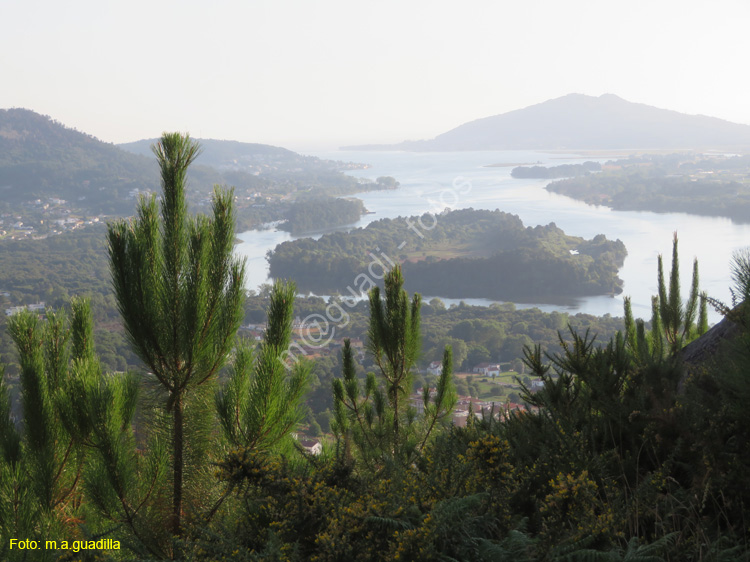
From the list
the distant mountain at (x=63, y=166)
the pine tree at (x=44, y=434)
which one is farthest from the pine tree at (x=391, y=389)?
Result: the distant mountain at (x=63, y=166)

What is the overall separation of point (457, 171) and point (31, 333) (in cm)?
4648

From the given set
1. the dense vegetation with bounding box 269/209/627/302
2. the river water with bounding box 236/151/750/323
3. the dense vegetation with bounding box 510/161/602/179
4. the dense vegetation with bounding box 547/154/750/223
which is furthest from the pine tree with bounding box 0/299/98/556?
the dense vegetation with bounding box 510/161/602/179

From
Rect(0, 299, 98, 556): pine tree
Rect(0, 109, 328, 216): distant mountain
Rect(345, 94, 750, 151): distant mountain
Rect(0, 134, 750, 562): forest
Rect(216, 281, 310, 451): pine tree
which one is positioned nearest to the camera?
Rect(0, 134, 750, 562): forest

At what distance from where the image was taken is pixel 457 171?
47.8 m

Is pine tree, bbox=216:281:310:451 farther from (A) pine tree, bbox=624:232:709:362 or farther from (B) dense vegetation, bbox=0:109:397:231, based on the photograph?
(B) dense vegetation, bbox=0:109:397:231

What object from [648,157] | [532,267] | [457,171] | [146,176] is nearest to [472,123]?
[457,171]

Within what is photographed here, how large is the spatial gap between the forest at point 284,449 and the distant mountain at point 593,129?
48.8 meters

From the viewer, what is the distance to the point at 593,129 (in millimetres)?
53375

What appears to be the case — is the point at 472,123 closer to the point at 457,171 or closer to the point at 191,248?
the point at 457,171

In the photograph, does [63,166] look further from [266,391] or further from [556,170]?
[266,391]

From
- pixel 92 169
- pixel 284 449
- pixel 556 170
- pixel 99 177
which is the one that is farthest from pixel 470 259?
pixel 92 169

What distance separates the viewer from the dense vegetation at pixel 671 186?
24.2m

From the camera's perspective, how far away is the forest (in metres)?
1.61

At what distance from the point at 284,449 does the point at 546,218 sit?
31.6 m
